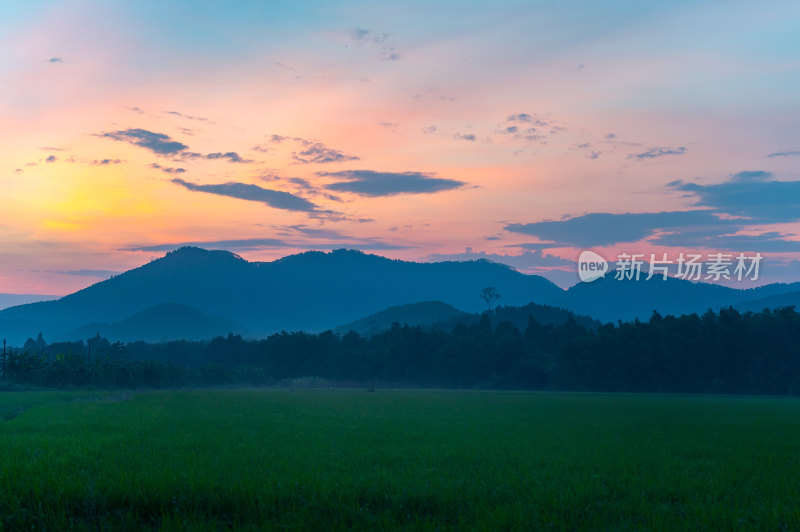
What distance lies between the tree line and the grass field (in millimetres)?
58811

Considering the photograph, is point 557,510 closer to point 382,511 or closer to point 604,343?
point 382,511

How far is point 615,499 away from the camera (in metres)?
13.5

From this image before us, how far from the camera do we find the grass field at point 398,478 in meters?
11.9

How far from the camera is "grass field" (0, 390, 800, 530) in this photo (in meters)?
11.9

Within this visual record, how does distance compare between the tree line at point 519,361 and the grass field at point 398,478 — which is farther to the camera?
the tree line at point 519,361

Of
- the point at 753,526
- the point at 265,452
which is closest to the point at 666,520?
the point at 753,526

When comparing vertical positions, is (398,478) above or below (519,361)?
above

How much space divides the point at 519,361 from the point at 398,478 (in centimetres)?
8628

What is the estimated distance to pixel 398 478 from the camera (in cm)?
1524

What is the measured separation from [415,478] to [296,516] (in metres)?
4.05

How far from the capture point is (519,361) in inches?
3895

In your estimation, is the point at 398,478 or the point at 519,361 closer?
the point at 398,478

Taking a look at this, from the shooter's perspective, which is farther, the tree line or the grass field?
the tree line

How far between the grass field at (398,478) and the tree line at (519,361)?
58811mm
